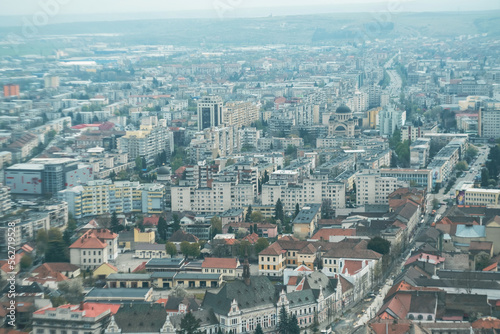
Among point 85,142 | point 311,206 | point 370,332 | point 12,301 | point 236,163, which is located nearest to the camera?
point 370,332

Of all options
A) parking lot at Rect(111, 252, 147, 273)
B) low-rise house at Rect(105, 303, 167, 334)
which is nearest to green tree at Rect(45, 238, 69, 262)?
parking lot at Rect(111, 252, 147, 273)

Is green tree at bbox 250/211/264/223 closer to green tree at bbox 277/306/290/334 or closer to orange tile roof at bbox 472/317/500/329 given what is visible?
green tree at bbox 277/306/290/334

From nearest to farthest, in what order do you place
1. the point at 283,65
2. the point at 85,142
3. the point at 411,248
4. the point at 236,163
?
the point at 411,248 < the point at 236,163 < the point at 85,142 < the point at 283,65

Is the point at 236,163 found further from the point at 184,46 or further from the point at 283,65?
the point at 184,46

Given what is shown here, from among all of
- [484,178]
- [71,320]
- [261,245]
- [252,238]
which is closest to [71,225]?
[252,238]

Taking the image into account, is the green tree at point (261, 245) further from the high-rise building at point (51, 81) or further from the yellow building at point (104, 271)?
the high-rise building at point (51, 81)

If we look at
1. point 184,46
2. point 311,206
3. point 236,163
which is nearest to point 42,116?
point 236,163
